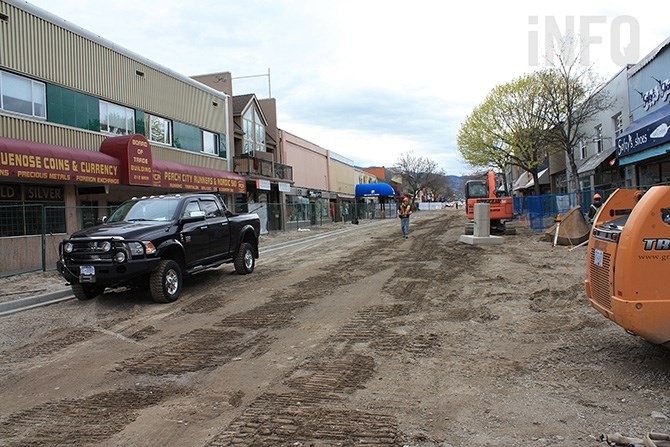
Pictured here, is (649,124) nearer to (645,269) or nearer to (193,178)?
(645,269)

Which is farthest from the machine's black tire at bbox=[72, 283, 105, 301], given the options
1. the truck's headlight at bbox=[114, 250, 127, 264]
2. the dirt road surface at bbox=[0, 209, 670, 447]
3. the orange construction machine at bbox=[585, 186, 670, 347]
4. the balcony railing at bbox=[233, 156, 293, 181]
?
the balcony railing at bbox=[233, 156, 293, 181]

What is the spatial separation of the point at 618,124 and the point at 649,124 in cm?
824

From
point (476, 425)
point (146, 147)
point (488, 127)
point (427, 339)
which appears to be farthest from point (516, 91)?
point (476, 425)

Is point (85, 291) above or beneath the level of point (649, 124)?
beneath

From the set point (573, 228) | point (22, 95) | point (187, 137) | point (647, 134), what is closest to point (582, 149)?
point (647, 134)

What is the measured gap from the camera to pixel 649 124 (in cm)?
1645

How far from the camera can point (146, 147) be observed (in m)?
18.7

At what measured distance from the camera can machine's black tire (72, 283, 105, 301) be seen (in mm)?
9297

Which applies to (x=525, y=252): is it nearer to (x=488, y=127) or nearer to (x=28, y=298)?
(x=28, y=298)

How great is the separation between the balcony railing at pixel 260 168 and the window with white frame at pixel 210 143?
195 centimetres

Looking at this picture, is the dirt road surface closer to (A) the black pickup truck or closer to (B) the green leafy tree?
(A) the black pickup truck

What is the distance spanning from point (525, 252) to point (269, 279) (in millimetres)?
7799

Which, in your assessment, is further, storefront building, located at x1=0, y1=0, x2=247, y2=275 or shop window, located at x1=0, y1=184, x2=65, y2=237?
storefront building, located at x1=0, y1=0, x2=247, y2=275

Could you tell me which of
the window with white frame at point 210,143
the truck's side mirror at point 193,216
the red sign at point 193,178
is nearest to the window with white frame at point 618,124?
the red sign at point 193,178
